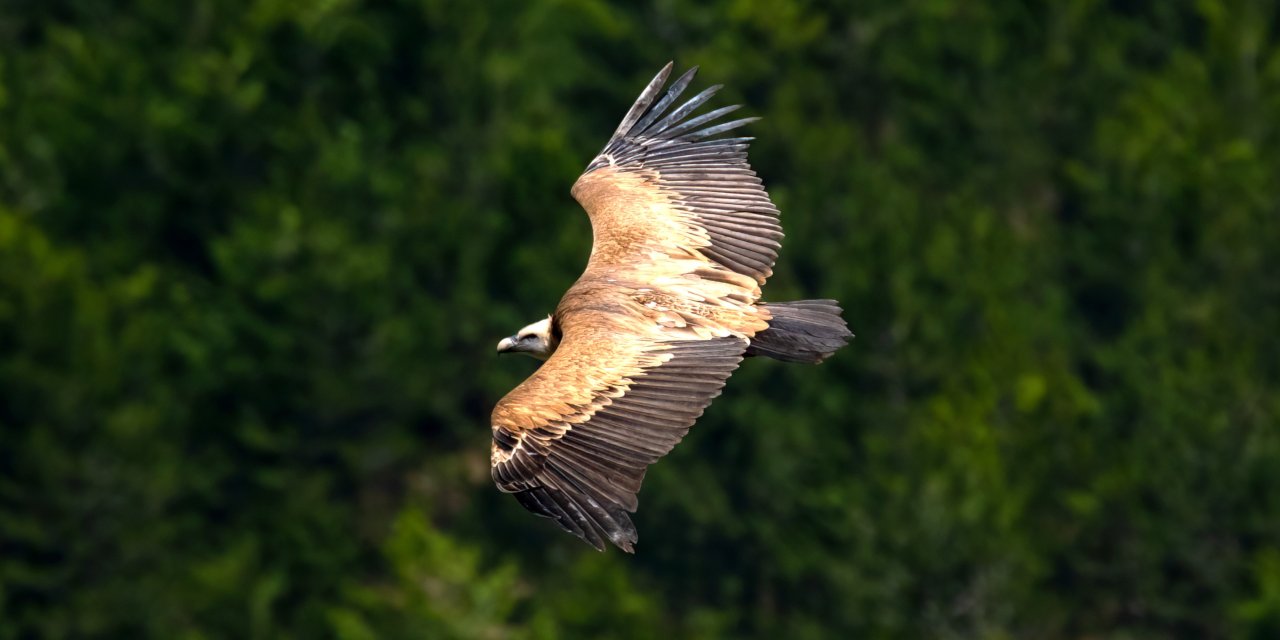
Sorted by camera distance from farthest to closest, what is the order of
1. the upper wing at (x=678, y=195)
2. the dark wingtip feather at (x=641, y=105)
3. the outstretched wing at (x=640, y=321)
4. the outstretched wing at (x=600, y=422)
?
the dark wingtip feather at (x=641, y=105) < the upper wing at (x=678, y=195) < the outstretched wing at (x=640, y=321) < the outstretched wing at (x=600, y=422)

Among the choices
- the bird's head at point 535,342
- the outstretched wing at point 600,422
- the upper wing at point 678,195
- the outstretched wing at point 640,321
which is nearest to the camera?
the outstretched wing at point 600,422

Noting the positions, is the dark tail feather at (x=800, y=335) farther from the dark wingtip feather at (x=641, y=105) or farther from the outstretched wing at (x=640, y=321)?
the dark wingtip feather at (x=641, y=105)

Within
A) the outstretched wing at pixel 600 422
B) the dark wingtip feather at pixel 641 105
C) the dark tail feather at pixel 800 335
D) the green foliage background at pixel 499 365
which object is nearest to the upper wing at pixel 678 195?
the dark wingtip feather at pixel 641 105

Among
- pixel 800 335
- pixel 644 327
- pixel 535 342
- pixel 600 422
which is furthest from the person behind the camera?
pixel 535 342

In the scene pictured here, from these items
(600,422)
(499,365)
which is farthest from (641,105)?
(499,365)

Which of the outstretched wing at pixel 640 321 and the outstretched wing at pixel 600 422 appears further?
the outstretched wing at pixel 640 321

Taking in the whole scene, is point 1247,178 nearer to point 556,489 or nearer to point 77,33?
point 77,33

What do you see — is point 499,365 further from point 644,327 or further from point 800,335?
point 644,327

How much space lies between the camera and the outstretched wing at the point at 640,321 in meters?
17.7

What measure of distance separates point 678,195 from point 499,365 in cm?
3910

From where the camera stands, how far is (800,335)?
779 inches

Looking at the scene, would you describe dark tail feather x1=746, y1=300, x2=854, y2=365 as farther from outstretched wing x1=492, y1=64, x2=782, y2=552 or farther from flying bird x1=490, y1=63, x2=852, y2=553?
outstretched wing x1=492, y1=64, x2=782, y2=552

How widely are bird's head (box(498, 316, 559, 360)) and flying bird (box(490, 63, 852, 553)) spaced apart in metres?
0.01

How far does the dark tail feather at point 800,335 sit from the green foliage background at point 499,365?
31547 mm
